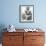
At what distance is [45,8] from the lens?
403 cm

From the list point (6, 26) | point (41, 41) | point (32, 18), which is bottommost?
point (41, 41)

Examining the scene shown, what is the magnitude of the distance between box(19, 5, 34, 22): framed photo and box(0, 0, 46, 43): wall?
10 centimetres

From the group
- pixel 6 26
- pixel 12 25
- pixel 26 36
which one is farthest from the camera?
pixel 6 26

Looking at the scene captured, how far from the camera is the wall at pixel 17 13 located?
402cm

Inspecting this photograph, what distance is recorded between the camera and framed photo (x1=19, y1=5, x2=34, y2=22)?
13.2 ft

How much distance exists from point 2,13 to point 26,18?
31.1 inches

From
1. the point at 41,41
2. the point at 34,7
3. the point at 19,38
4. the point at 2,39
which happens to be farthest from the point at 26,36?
the point at 34,7

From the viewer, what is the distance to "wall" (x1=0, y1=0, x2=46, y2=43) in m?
4.02

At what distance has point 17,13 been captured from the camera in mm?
4043

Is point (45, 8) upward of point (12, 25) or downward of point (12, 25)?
upward

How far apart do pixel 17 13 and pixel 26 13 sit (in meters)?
0.29

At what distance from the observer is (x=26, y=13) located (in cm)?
403

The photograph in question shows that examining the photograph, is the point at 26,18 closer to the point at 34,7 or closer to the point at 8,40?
the point at 34,7

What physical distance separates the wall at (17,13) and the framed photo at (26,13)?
0.32 ft
